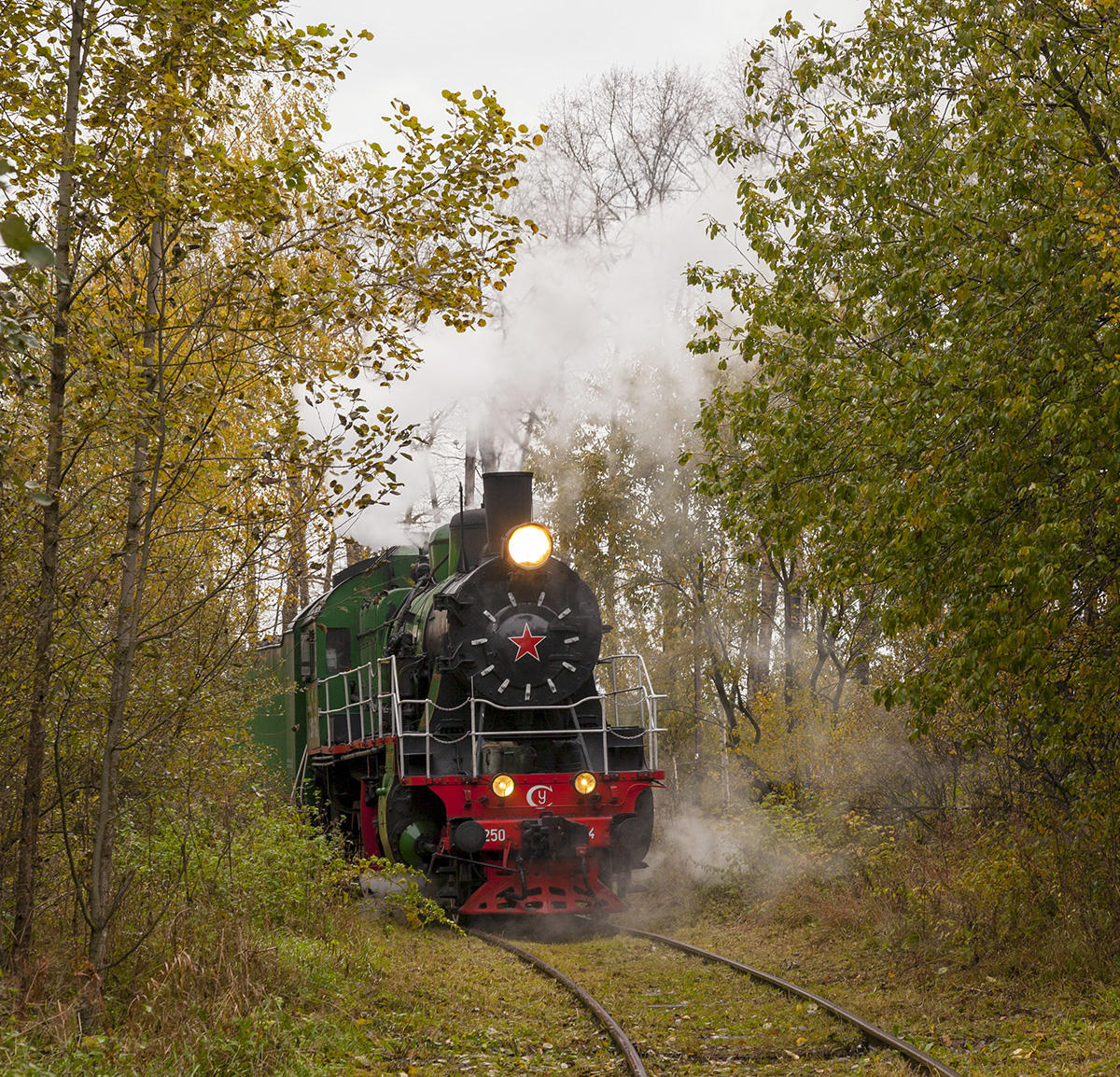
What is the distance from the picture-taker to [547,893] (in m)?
10.8

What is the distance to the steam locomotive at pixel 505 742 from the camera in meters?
10.7

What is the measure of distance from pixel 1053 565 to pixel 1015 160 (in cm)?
261

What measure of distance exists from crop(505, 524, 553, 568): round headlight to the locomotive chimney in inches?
11.4

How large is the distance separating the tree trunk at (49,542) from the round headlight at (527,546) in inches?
213

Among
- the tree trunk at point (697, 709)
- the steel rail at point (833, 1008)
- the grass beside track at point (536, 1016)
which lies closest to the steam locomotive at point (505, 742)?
the grass beside track at point (536, 1016)

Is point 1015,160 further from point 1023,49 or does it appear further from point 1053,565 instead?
point 1053,565

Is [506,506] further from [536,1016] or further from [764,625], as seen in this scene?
[764,625]

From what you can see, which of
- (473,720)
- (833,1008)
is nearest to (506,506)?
Result: (473,720)

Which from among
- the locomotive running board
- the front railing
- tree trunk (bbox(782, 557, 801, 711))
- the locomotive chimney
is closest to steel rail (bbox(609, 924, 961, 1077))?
the locomotive running board

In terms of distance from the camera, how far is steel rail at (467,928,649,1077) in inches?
246

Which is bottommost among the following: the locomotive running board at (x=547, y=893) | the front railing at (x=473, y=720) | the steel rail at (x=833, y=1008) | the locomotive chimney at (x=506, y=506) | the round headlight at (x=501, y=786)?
the steel rail at (x=833, y=1008)

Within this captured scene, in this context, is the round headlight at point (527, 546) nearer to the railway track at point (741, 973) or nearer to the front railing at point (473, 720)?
the front railing at point (473, 720)

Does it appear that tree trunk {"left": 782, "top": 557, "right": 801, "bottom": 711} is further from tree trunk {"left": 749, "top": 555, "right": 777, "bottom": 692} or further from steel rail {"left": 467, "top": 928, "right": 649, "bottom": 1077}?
steel rail {"left": 467, "top": 928, "right": 649, "bottom": 1077}

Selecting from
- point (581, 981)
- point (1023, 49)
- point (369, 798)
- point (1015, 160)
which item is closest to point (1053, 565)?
point (1015, 160)
